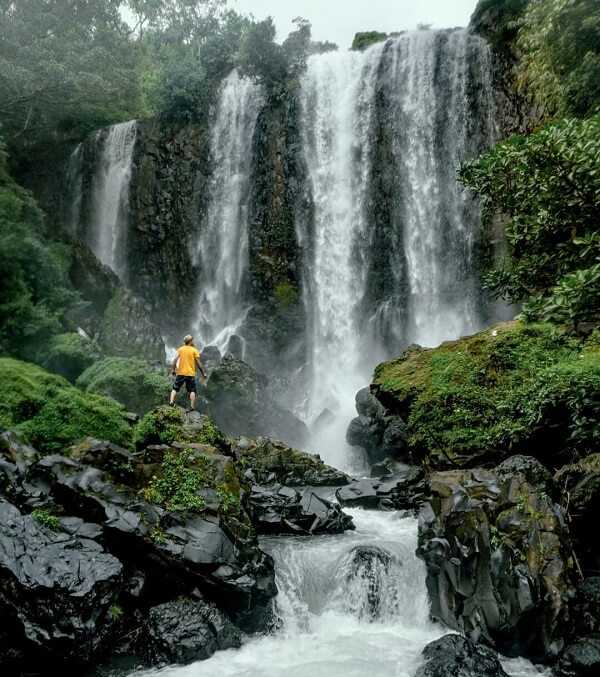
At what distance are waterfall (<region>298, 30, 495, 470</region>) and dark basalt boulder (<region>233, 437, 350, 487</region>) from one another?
24.9ft

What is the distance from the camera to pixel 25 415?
33.4ft

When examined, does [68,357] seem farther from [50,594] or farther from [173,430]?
[50,594]

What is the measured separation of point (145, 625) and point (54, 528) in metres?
1.68

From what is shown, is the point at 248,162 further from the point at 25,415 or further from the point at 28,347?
the point at 25,415

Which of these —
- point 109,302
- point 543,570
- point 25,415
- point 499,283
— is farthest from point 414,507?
point 109,302

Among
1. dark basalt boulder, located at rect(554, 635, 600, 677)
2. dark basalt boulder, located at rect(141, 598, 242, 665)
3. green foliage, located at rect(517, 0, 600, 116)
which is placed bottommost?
dark basalt boulder, located at rect(554, 635, 600, 677)

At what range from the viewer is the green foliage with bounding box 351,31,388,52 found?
31.6 m

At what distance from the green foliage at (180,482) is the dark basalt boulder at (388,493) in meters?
4.11

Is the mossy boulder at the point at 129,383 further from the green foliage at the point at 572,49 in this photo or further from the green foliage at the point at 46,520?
the green foliage at the point at 572,49

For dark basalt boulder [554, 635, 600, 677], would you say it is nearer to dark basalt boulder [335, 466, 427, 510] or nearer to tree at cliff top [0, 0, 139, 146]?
dark basalt boulder [335, 466, 427, 510]

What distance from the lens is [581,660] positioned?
6.56 metres

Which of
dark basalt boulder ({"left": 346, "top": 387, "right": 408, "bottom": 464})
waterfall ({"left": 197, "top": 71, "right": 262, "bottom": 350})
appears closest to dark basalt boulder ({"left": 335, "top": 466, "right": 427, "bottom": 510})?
dark basalt boulder ({"left": 346, "top": 387, "right": 408, "bottom": 464})

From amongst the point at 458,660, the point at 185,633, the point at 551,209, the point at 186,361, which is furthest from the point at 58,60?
the point at 458,660

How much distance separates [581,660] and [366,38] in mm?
33325
